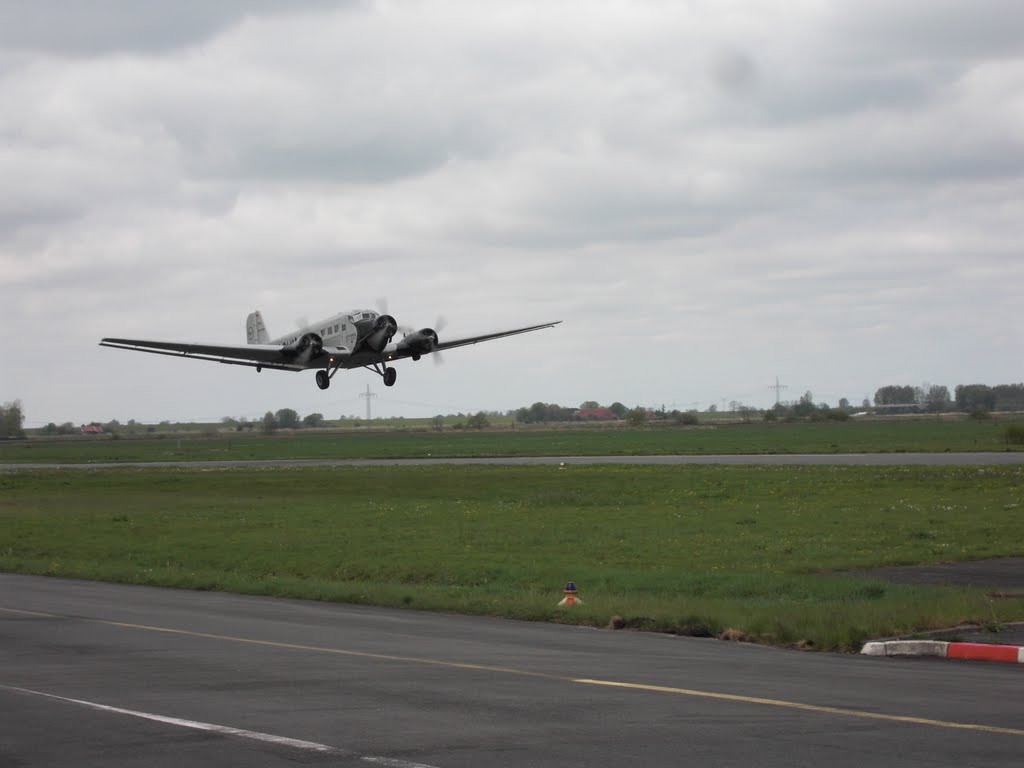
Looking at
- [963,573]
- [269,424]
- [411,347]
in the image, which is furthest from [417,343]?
[269,424]

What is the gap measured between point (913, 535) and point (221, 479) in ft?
137

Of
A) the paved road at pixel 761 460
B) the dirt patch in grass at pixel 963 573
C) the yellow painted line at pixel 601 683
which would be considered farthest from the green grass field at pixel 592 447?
the yellow painted line at pixel 601 683

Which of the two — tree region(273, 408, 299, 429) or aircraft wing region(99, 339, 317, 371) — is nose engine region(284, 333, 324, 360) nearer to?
aircraft wing region(99, 339, 317, 371)

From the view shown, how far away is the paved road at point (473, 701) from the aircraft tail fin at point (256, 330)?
192ft

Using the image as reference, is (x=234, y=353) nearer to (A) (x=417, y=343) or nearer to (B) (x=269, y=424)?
(A) (x=417, y=343)

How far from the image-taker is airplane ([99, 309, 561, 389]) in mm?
53188

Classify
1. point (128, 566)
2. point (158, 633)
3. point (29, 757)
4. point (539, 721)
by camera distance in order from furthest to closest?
point (128, 566)
point (158, 633)
point (539, 721)
point (29, 757)

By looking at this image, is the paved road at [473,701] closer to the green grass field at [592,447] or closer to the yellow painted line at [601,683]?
the yellow painted line at [601,683]

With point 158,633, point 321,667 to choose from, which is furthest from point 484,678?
point 158,633

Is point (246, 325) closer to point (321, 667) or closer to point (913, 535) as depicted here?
point (913, 535)

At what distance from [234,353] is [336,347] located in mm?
5238

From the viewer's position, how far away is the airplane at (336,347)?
53188mm

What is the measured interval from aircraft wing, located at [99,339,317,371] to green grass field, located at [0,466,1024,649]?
234 inches

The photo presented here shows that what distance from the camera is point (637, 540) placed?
100 ft
